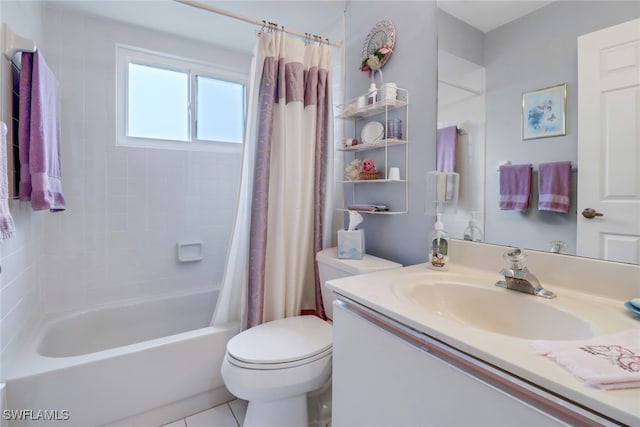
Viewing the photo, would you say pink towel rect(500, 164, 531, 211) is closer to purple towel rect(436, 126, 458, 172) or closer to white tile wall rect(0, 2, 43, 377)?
purple towel rect(436, 126, 458, 172)

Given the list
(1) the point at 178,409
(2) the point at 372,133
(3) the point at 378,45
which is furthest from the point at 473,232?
(1) the point at 178,409

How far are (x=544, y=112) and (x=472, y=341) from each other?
773 millimetres

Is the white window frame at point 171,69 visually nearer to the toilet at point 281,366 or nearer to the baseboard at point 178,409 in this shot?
the toilet at point 281,366

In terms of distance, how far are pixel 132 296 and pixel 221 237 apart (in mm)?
743

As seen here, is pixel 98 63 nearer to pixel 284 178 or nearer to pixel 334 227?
pixel 284 178

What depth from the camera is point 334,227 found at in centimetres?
185

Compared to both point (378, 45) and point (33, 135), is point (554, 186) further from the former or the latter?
point (33, 135)

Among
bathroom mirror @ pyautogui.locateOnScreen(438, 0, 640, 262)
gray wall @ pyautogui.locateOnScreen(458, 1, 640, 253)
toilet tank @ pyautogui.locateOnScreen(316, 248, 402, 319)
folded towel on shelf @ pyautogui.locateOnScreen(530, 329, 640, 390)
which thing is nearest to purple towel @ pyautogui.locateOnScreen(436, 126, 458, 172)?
bathroom mirror @ pyautogui.locateOnScreen(438, 0, 640, 262)

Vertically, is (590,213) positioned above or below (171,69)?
below

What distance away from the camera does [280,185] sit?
156cm

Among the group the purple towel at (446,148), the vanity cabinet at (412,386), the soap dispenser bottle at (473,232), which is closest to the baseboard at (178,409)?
the vanity cabinet at (412,386)

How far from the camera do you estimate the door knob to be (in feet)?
2.66

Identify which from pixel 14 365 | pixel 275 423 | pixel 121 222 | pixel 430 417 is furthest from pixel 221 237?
pixel 430 417

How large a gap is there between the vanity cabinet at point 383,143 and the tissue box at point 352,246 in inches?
5.9
